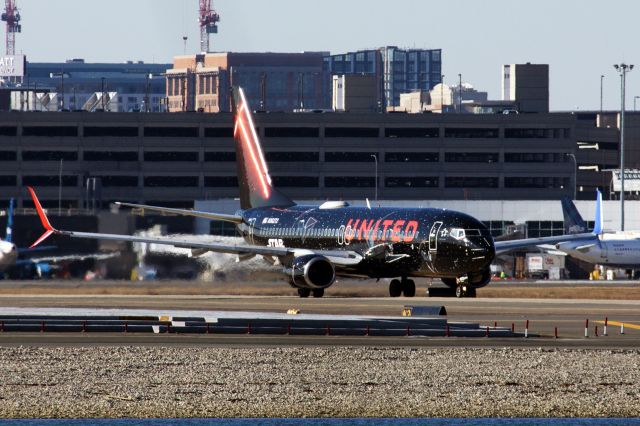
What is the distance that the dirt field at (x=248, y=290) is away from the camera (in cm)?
8944

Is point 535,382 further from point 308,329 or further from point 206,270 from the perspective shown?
point 206,270

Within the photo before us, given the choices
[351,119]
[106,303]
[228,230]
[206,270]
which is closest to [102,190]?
[351,119]

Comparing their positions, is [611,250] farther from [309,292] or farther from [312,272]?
[312,272]

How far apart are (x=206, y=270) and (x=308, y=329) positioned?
115ft

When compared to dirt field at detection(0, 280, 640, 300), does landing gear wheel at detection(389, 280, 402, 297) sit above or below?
above

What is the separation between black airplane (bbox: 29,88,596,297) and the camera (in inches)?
3073

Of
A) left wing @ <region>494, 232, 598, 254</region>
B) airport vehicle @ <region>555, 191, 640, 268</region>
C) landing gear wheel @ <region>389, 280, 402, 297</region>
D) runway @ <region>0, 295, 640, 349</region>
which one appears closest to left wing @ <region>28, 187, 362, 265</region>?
runway @ <region>0, 295, 640, 349</region>

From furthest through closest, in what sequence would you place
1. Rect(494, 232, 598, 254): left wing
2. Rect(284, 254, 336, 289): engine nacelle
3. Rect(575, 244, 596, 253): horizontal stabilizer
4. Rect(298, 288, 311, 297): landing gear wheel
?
Rect(575, 244, 596, 253): horizontal stabilizer, Rect(494, 232, 598, 254): left wing, Rect(298, 288, 311, 297): landing gear wheel, Rect(284, 254, 336, 289): engine nacelle

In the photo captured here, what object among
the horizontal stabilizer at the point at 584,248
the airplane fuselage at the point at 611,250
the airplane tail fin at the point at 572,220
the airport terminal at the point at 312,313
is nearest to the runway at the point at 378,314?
the airport terminal at the point at 312,313

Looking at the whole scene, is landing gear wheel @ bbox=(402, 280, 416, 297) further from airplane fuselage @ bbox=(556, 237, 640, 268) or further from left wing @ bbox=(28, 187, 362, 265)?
airplane fuselage @ bbox=(556, 237, 640, 268)

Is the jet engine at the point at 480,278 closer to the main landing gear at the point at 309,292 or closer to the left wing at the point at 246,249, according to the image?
the left wing at the point at 246,249

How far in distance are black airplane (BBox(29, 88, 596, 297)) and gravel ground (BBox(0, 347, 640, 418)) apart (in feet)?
81.0

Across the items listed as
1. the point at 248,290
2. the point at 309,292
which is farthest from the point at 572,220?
the point at 309,292

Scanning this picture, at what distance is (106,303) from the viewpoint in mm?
79125
